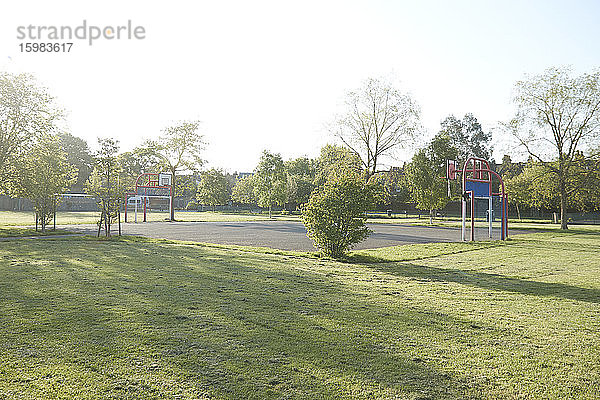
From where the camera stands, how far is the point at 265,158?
61.2 meters

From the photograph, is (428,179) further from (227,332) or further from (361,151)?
(227,332)

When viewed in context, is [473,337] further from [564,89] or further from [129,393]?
[564,89]

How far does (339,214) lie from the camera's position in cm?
1291

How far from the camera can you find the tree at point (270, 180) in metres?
59.4

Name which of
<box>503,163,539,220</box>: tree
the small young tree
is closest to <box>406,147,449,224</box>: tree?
the small young tree

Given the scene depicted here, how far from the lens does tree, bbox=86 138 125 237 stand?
57.8 feet

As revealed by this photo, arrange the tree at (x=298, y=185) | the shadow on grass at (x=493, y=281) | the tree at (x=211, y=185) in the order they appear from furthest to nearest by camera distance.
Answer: the tree at (x=298, y=185)
the tree at (x=211, y=185)
the shadow on grass at (x=493, y=281)

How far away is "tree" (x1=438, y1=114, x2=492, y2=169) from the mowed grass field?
223ft

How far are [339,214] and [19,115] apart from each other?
15.9 metres

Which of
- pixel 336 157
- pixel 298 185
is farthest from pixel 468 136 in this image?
pixel 336 157

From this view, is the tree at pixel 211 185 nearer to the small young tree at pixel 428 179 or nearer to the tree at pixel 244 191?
the small young tree at pixel 428 179

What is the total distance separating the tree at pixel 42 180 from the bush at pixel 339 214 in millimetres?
11967

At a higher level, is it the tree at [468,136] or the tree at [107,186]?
the tree at [468,136]

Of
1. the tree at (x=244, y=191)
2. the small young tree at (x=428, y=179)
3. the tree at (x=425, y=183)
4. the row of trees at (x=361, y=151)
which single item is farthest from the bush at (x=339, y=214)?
the tree at (x=244, y=191)
